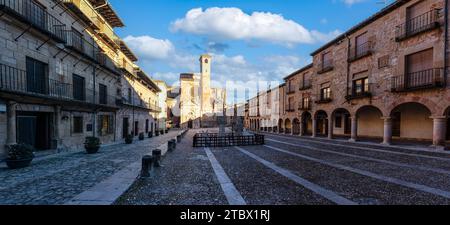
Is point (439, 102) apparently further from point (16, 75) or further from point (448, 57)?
point (16, 75)

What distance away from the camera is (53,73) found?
1086cm

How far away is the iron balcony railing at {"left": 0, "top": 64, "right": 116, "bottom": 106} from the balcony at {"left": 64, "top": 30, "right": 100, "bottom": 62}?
7.58ft

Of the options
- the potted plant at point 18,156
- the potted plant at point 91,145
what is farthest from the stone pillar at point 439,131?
the potted plant at point 18,156

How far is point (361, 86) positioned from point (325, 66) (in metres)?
5.37

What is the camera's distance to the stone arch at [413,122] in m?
14.2

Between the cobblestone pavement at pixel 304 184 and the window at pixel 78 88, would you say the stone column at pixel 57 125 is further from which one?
the cobblestone pavement at pixel 304 184

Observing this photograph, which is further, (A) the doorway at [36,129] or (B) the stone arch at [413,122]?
(B) the stone arch at [413,122]

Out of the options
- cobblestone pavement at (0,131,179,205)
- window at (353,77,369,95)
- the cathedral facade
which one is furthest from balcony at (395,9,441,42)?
the cathedral facade

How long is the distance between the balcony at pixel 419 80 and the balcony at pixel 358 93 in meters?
1.74

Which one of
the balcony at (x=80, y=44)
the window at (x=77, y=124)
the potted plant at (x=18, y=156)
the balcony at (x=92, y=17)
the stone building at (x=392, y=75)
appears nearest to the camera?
the potted plant at (x=18, y=156)

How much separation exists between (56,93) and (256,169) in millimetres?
12103

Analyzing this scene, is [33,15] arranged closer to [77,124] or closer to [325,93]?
[77,124]

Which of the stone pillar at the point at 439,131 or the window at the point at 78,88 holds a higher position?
the window at the point at 78,88
